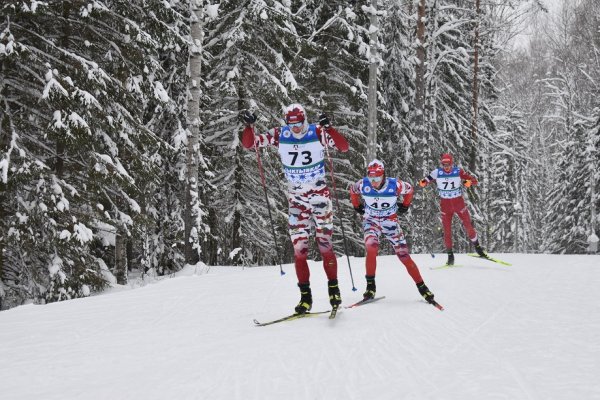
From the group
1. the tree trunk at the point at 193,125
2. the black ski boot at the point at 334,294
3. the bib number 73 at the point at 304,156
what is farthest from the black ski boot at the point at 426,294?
the tree trunk at the point at 193,125

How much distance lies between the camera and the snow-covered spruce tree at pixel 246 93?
1494cm

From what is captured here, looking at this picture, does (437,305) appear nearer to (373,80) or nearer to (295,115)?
(295,115)

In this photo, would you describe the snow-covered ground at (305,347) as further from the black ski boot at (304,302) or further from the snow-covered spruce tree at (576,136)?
the snow-covered spruce tree at (576,136)

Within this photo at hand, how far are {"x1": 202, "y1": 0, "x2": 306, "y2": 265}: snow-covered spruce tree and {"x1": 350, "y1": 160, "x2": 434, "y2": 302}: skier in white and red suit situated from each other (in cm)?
773

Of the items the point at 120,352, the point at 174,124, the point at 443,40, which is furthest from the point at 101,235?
the point at 443,40

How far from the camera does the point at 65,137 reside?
30.0ft

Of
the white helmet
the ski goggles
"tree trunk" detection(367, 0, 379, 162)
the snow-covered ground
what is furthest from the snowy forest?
the snow-covered ground

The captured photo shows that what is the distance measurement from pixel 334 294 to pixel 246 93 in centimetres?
1056

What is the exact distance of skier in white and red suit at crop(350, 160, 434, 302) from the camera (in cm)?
704

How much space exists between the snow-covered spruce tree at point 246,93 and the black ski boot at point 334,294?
8436mm

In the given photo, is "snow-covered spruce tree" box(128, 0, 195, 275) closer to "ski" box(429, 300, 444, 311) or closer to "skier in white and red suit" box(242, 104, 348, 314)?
"skier in white and red suit" box(242, 104, 348, 314)

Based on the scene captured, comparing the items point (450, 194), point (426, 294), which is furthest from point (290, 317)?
point (450, 194)

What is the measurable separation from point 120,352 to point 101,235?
7.66 m

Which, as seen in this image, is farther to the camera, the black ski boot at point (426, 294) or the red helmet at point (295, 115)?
the black ski boot at point (426, 294)
